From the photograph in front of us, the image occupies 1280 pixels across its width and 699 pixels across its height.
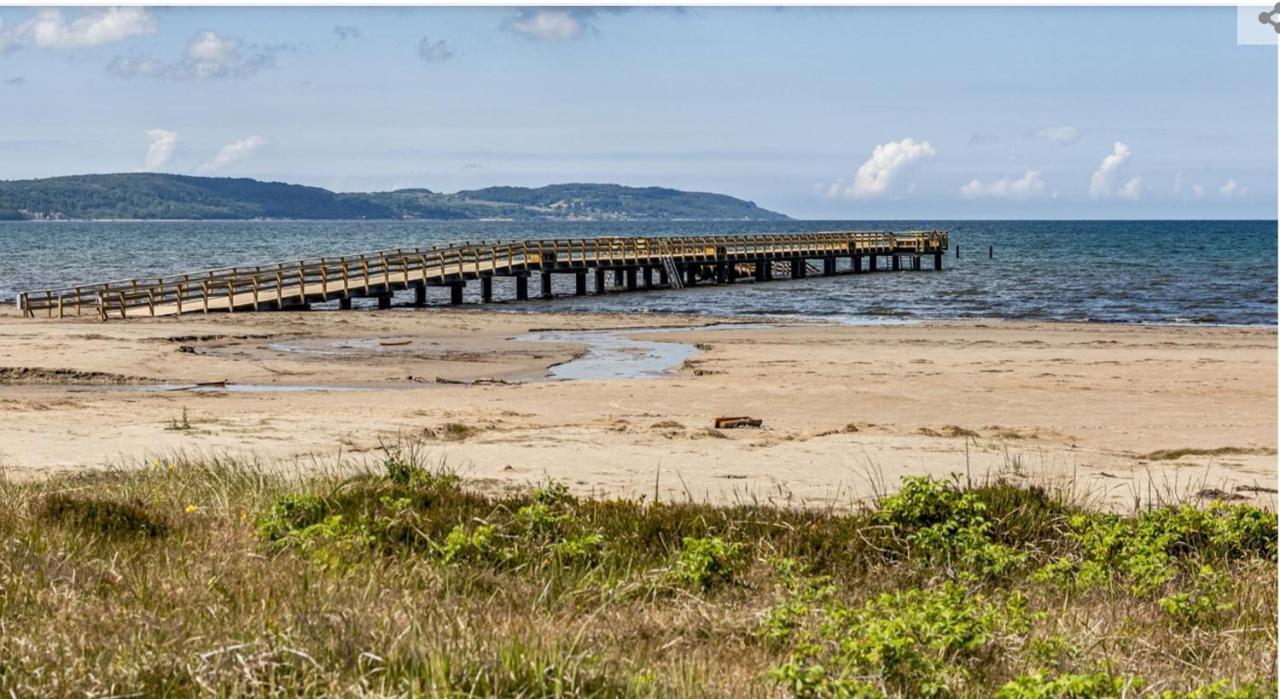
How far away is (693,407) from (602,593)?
40.9 ft

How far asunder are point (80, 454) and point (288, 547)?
7100 millimetres

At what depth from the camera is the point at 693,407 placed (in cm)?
1950

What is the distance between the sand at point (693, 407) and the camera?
13.4 m

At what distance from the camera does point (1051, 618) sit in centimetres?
694

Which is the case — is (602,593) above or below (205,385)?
above

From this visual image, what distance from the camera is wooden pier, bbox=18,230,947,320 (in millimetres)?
38812

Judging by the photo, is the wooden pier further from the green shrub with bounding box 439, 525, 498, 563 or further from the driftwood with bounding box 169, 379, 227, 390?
the green shrub with bounding box 439, 525, 498, 563

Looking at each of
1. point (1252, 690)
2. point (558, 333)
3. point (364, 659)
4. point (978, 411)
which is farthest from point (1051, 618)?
point (558, 333)

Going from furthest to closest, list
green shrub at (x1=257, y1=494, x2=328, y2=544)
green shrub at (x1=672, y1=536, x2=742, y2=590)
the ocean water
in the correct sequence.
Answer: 1. the ocean water
2. green shrub at (x1=257, y1=494, x2=328, y2=544)
3. green shrub at (x1=672, y1=536, x2=742, y2=590)

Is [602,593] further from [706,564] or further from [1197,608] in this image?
[1197,608]

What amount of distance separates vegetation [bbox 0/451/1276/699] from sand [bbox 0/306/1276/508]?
2158 millimetres

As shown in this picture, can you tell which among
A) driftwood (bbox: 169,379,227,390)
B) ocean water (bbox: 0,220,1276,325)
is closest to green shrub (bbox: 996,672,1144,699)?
driftwood (bbox: 169,379,227,390)

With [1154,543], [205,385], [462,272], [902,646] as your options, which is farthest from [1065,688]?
[462,272]

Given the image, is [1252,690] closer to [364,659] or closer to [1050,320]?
[364,659]
